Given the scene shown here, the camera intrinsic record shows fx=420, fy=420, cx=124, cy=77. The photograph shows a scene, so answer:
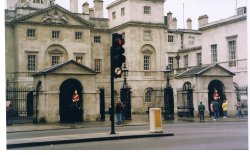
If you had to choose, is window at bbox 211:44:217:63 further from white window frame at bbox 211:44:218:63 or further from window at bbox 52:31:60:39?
window at bbox 52:31:60:39

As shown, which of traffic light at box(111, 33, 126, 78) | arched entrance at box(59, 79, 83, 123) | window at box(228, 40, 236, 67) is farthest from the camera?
window at box(228, 40, 236, 67)

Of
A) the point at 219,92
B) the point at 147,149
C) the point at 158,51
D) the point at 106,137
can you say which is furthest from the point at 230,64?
the point at 147,149

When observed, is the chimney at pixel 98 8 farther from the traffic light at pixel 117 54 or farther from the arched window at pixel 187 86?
the traffic light at pixel 117 54

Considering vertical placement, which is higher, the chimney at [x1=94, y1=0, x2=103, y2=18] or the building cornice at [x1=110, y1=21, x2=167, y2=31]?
the chimney at [x1=94, y1=0, x2=103, y2=18]

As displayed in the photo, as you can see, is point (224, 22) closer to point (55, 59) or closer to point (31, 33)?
point (55, 59)

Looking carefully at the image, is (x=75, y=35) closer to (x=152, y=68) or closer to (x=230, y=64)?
(x=152, y=68)

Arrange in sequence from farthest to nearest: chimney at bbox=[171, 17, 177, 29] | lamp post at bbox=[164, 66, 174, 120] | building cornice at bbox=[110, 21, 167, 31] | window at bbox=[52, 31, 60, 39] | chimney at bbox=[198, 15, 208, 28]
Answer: chimney at bbox=[171, 17, 177, 29] → building cornice at bbox=[110, 21, 167, 31] → chimney at bbox=[198, 15, 208, 28] → window at bbox=[52, 31, 60, 39] → lamp post at bbox=[164, 66, 174, 120]

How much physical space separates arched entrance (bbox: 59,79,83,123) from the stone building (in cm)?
765

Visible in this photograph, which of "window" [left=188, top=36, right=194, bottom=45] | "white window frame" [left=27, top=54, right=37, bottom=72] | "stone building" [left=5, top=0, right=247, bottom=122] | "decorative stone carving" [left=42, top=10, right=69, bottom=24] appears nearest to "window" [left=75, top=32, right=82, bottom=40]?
"stone building" [left=5, top=0, right=247, bottom=122]

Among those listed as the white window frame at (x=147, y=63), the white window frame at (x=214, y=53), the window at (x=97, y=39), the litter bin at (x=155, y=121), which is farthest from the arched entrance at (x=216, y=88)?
the window at (x=97, y=39)

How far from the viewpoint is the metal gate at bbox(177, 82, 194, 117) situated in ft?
117

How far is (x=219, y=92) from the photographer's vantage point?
36.2m
